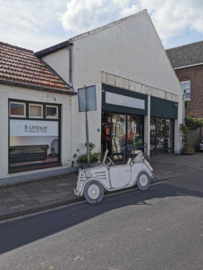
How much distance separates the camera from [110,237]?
145 inches

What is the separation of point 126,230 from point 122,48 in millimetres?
9199

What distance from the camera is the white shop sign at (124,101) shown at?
1038 cm

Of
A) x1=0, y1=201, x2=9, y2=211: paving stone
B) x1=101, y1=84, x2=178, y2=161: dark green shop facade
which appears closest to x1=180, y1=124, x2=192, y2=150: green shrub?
x1=101, y1=84, x2=178, y2=161: dark green shop facade

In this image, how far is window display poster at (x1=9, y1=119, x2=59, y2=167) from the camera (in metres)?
7.28

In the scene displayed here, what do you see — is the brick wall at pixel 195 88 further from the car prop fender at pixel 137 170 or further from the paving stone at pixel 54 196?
the paving stone at pixel 54 196

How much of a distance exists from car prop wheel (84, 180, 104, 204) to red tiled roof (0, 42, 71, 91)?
401 cm

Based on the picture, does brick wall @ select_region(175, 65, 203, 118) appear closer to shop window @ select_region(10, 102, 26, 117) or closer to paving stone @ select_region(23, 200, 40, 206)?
shop window @ select_region(10, 102, 26, 117)

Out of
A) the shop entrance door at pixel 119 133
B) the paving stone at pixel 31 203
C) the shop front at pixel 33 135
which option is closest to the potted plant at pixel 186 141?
the shop entrance door at pixel 119 133

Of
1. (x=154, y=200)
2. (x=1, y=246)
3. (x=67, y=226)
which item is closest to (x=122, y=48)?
(x=154, y=200)

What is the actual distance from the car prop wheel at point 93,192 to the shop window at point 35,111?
352 cm

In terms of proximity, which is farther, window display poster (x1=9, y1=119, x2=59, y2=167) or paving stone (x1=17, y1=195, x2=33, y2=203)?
window display poster (x1=9, y1=119, x2=59, y2=167)

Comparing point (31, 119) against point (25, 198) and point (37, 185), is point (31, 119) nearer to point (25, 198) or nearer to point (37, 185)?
point (37, 185)

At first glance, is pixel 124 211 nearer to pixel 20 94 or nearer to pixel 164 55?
pixel 20 94

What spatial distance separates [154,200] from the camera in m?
5.73
